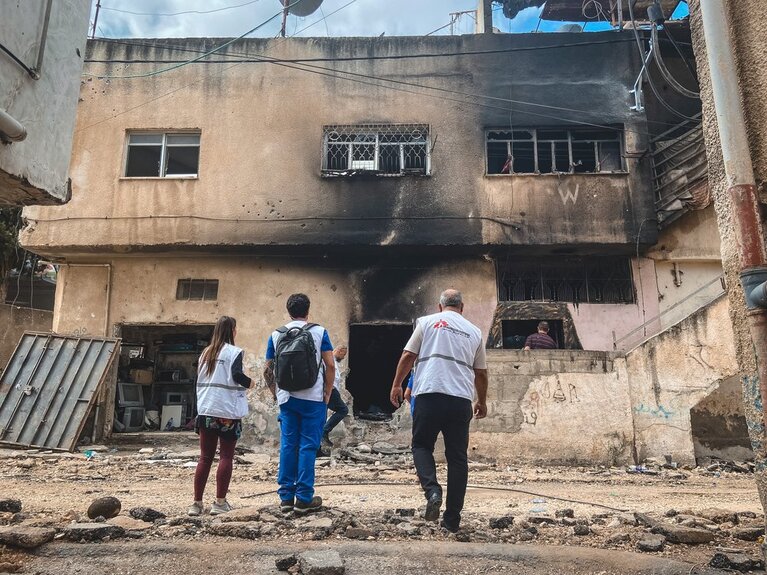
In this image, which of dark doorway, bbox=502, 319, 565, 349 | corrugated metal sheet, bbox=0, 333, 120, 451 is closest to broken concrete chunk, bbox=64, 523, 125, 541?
corrugated metal sheet, bbox=0, 333, 120, 451

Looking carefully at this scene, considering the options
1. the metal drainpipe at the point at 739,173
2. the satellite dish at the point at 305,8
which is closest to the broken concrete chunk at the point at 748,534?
the metal drainpipe at the point at 739,173

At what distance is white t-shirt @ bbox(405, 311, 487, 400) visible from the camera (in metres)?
4.10

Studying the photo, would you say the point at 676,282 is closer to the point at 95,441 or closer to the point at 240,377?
the point at 240,377

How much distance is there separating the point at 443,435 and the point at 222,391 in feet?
5.62

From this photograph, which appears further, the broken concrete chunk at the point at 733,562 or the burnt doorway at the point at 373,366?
the burnt doorway at the point at 373,366

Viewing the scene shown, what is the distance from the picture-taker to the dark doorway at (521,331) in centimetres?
1169

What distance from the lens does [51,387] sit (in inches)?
404

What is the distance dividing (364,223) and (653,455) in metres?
6.34

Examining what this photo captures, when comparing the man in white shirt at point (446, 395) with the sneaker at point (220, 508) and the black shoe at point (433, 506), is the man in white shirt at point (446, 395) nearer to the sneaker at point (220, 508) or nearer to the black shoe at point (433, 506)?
the black shoe at point (433, 506)

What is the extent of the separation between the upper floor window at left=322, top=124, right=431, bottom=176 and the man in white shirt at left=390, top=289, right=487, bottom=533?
321 inches

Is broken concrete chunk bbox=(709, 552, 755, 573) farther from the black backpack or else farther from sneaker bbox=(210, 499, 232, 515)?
sneaker bbox=(210, 499, 232, 515)

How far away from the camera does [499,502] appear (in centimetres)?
558

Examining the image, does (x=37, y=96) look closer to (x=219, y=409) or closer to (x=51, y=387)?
(x=219, y=409)

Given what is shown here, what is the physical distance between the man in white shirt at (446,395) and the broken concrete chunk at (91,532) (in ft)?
6.33
